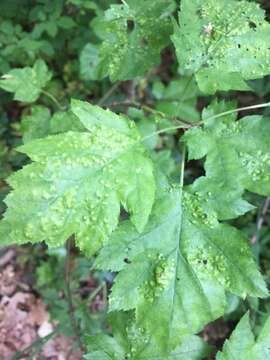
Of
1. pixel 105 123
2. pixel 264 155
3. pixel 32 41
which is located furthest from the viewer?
pixel 32 41

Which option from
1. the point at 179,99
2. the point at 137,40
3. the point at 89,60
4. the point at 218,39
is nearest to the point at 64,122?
the point at 137,40

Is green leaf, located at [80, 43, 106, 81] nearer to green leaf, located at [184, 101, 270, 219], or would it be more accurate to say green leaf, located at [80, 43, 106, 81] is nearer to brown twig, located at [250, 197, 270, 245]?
brown twig, located at [250, 197, 270, 245]

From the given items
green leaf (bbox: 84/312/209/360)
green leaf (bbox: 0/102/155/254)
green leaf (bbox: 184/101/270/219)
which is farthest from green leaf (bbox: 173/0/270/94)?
green leaf (bbox: 84/312/209/360)

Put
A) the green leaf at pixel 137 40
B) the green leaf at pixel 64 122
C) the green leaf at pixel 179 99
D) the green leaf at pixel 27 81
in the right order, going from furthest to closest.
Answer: the green leaf at pixel 179 99, the green leaf at pixel 27 81, the green leaf at pixel 64 122, the green leaf at pixel 137 40

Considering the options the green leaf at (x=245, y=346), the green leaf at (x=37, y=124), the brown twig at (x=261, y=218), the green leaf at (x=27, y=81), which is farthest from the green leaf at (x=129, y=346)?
the brown twig at (x=261, y=218)

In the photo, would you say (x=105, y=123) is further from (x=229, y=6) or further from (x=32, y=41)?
(x=32, y=41)

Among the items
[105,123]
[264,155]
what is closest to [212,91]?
[264,155]

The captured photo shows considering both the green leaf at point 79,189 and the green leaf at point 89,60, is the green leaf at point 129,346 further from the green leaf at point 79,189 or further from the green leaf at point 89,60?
the green leaf at point 89,60
